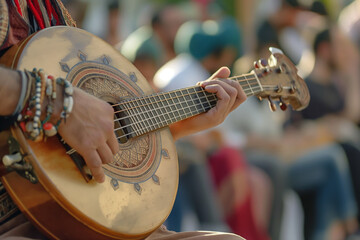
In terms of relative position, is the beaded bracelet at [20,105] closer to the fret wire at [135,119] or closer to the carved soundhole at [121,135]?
the carved soundhole at [121,135]

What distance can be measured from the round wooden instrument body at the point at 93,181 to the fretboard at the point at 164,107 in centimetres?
4

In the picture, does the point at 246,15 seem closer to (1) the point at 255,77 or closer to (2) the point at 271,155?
(2) the point at 271,155

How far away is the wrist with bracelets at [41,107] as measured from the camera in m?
1.54

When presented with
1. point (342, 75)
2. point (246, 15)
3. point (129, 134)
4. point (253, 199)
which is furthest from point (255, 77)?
point (246, 15)

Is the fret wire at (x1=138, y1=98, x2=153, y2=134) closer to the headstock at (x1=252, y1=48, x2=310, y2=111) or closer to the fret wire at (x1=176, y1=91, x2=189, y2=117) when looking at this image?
the fret wire at (x1=176, y1=91, x2=189, y2=117)

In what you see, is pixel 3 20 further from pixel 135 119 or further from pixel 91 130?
pixel 135 119

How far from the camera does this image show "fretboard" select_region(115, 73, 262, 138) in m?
1.94

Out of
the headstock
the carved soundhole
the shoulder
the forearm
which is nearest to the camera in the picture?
the forearm

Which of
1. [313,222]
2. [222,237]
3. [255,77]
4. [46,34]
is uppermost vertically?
[46,34]

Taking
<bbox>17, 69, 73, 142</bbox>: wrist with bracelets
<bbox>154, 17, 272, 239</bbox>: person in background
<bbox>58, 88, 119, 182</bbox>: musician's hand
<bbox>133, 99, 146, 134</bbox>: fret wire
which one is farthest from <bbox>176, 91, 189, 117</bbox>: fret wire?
<bbox>154, 17, 272, 239</bbox>: person in background

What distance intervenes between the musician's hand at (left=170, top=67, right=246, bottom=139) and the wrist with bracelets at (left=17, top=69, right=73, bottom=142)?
0.69 meters

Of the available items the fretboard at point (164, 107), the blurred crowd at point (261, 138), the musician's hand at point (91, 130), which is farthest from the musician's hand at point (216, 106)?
the blurred crowd at point (261, 138)

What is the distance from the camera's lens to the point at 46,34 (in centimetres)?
181

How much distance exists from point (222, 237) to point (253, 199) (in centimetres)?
256
